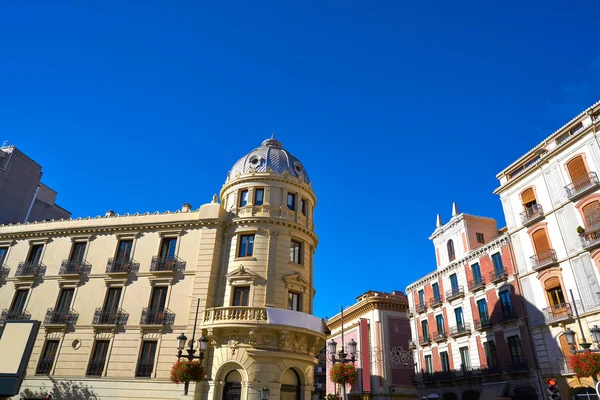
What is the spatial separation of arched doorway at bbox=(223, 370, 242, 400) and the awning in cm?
1860

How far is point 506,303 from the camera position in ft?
102

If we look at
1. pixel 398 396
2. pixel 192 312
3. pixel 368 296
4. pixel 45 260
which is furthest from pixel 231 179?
pixel 398 396

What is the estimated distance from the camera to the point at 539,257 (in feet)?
93.5

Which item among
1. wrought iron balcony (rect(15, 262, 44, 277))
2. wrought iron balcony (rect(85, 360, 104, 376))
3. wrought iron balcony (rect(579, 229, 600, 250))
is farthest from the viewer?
wrought iron balcony (rect(15, 262, 44, 277))

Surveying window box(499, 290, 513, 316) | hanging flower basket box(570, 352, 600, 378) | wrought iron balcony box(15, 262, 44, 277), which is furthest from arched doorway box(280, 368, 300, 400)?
wrought iron balcony box(15, 262, 44, 277)

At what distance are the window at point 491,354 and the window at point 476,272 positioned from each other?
4980mm

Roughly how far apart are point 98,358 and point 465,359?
2841cm

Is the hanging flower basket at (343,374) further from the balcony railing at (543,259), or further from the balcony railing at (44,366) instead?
the balcony railing at (44,366)

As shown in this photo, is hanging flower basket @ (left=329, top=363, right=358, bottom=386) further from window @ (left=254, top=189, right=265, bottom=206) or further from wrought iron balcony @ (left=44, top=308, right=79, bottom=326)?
wrought iron balcony @ (left=44, top=308, right=79, bottom=326)

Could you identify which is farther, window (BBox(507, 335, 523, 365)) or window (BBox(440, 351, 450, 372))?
window (BBox(440, 351, 450, 372))

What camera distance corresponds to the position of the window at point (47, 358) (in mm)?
25609

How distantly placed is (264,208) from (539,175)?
20.4 meters

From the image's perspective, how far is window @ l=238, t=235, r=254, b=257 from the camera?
89.5ft

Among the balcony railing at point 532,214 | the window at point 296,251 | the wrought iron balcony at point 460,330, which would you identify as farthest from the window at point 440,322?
the window at point 296,251
